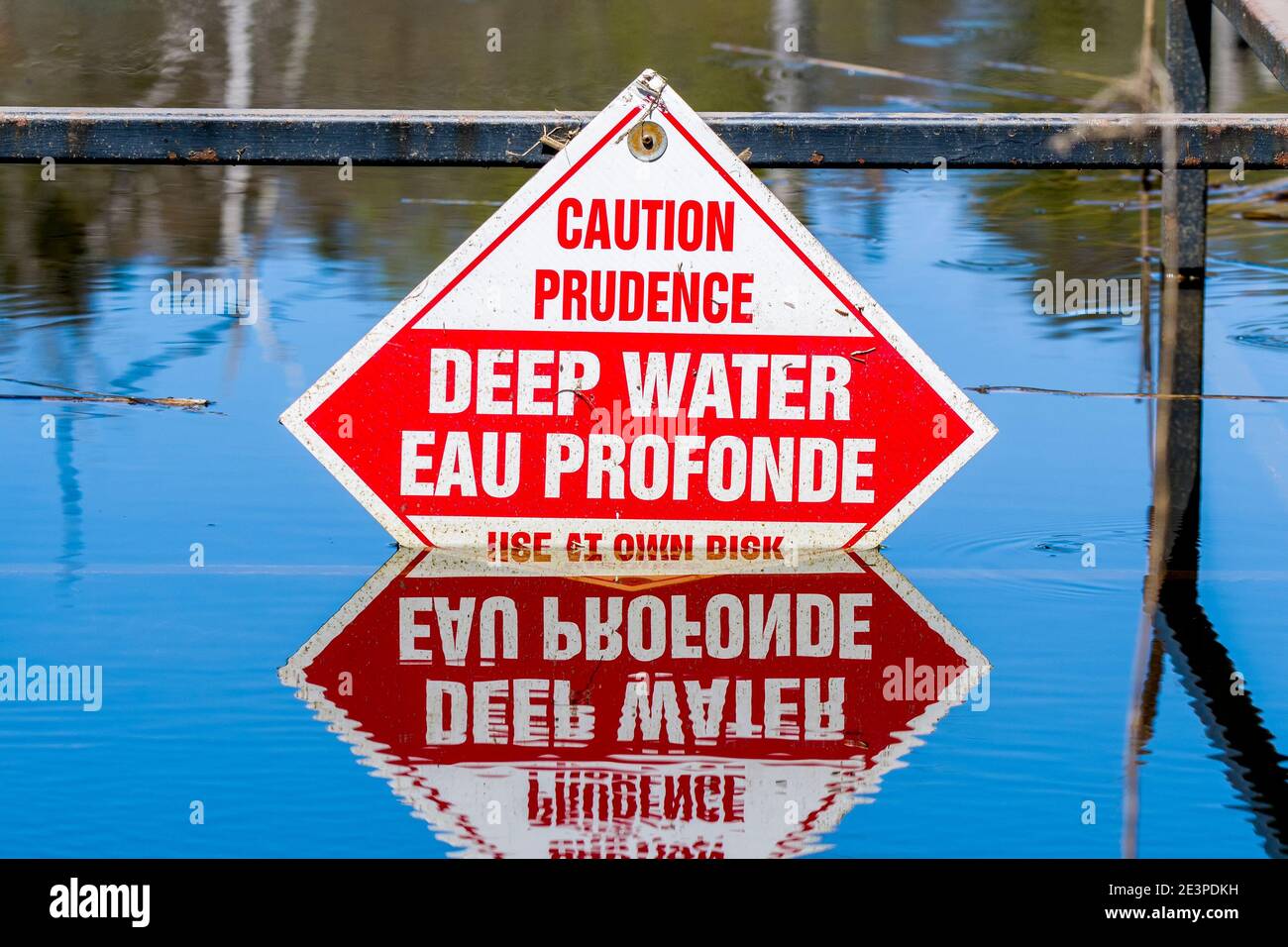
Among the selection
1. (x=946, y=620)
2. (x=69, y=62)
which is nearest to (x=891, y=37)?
(x=69, y=62)

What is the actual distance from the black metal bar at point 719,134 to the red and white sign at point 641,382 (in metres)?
0.36

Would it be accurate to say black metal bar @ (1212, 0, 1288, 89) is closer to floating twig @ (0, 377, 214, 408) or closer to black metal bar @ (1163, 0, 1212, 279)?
black metal bar @ (1163, 0, 1212, 279)

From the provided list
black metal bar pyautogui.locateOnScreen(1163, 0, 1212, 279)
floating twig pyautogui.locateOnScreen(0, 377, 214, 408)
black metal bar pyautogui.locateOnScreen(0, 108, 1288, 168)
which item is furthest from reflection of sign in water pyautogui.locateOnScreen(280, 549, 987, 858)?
black metal bar pyautogui.locateOnScreen(1163, 0, 1212, 279)

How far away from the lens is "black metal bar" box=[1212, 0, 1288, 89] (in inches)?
224

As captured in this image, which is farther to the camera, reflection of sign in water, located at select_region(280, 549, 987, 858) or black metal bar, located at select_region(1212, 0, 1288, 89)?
black metal bar, located at select_region(1212, 0, 1288, 89)

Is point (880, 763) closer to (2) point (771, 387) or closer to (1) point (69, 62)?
(2) point (771, 387)

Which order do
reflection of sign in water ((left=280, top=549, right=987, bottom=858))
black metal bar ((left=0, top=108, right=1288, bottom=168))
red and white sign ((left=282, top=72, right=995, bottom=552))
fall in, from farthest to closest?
black metal bar ((left=0, top=108, right=1288, bottom=168)), red and white sign ((left=282, top=72, right=995, bottom=552)), reflection of sign in water ((left=280, top=549, right=987, bottom=858))

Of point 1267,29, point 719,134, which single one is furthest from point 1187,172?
point 719,134

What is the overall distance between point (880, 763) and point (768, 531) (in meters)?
1.20

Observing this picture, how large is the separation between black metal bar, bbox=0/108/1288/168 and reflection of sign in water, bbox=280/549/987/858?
1071mm

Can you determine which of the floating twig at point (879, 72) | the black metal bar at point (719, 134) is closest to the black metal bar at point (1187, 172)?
the black metal bar at point (719, 134)

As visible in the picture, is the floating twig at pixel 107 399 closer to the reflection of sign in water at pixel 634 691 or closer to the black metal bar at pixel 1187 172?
the reflection of sign in water at pixel 634 691
